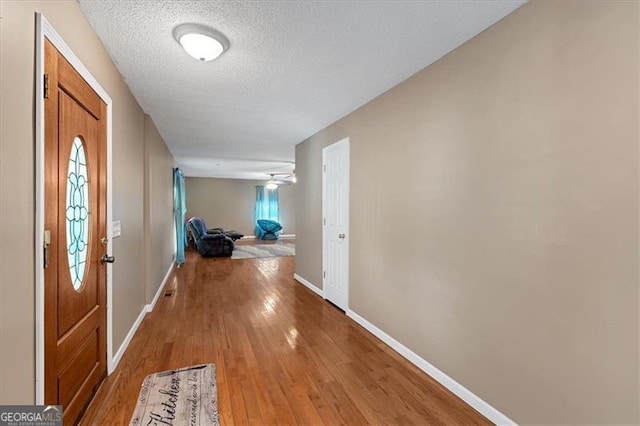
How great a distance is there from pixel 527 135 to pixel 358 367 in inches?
79.2

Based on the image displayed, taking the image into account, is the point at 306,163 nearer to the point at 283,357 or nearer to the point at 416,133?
the point at 416,133

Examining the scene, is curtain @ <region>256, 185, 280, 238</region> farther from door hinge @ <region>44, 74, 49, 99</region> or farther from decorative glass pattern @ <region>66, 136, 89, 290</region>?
door hinge @ <region>44, 74, 49, 99</region>

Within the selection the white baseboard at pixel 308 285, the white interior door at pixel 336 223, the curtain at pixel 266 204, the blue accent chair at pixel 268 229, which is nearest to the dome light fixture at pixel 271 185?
the curtain at pixel 266 204

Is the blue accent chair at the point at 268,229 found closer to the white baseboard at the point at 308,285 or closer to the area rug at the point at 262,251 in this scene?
the area rug at the point at 262,251

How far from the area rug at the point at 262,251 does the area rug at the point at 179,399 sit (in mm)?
5181

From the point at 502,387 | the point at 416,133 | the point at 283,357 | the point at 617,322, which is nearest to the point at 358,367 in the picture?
the point at 283,357

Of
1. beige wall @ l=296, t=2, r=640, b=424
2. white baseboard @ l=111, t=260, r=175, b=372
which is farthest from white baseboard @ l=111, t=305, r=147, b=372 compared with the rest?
beige wall @ l=296, t=2, r=640, b=424

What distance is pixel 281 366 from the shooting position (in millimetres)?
2344

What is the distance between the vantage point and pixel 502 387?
1.73 meters

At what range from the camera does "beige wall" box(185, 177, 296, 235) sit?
10828mm

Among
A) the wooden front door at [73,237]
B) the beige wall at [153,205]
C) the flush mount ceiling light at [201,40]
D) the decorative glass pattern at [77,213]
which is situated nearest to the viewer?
the wooden front door at [73,237]

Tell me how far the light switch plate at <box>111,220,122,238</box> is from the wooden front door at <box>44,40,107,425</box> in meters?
0.19

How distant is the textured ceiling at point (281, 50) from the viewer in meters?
1.66

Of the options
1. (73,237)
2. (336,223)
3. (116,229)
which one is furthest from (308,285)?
(73,237)
